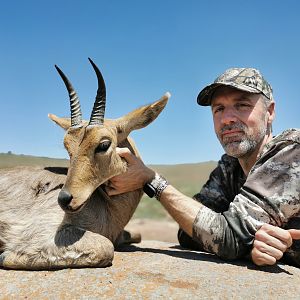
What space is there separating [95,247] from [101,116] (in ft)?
5.78

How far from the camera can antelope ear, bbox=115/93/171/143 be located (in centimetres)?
657

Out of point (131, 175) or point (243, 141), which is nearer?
point (243, 141)

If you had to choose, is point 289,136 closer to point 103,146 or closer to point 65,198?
point 103,146

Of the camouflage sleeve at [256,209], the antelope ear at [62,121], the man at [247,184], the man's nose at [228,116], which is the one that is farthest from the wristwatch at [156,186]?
the antelope ear at [62,121]

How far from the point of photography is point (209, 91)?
21.0 ft

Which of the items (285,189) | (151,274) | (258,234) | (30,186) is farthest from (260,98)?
(30,186)

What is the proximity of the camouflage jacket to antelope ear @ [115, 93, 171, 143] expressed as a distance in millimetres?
1739

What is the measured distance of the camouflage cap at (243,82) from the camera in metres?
5.99

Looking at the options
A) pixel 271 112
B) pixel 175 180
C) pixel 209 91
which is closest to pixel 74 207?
pixel 209 91

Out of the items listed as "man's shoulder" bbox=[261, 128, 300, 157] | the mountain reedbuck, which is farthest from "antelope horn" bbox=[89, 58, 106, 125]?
"man's shoulder" bbox=[261, 128, 300, 157]

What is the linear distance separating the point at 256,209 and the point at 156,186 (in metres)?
1.35

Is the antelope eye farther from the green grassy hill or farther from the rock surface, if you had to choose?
the green grassy hill

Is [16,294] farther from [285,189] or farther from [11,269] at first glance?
[285,189]

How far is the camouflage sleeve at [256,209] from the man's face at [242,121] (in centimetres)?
55
